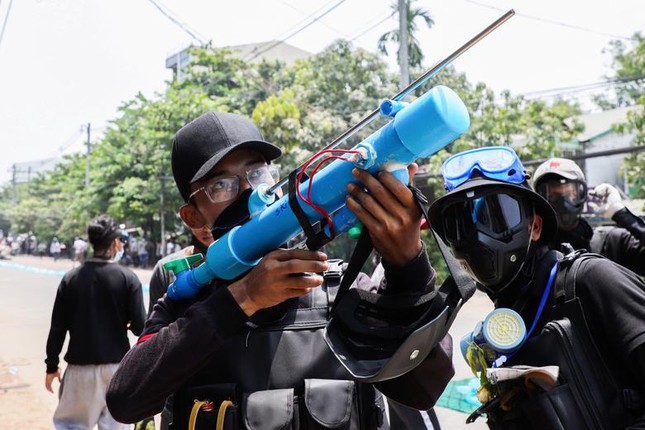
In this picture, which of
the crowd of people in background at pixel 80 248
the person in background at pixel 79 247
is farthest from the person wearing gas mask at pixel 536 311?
the crowd of people in background at pixel 80 248

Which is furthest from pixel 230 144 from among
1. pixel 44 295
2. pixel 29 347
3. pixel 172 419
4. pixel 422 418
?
pixel 44 295

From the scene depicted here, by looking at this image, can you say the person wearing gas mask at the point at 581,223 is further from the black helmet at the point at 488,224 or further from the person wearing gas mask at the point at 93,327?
the person wearing gas mask at the point at 93,327

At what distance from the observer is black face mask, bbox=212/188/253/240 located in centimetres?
146

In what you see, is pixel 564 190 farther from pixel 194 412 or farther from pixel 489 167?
pixel 194 412

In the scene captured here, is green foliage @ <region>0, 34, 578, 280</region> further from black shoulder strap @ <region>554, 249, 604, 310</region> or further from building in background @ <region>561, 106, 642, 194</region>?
black shoulder strap @ <region>554, 249, 604, 310</region>

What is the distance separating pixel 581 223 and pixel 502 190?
6.01ft

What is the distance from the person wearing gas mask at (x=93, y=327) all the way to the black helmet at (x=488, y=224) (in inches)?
119

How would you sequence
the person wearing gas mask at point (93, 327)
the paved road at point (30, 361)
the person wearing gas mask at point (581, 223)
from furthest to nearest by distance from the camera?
the paved road at point (30, 361), the person wearing gas mask at point (93, 327), the person wearing gas mask at point (581, 223)

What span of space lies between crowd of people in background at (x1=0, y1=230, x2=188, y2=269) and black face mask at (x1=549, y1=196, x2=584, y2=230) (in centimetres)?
699

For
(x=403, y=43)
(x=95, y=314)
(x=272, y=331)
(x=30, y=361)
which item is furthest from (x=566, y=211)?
(x=403, y=43)

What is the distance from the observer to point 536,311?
1.72 metres

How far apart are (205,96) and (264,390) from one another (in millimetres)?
22607

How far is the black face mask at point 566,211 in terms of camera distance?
325 centimetres

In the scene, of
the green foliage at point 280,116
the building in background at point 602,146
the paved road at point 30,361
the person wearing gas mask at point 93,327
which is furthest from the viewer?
the building in background at point 602,146
